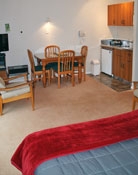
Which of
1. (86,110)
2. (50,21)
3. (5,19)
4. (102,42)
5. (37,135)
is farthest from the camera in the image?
(102,42)

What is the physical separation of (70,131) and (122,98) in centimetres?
287

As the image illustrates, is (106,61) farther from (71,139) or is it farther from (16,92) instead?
(71,139)

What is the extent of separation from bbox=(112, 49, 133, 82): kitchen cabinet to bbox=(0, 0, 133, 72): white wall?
72 centimetres

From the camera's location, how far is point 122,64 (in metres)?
6.04

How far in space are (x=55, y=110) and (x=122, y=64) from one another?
2.52 meters

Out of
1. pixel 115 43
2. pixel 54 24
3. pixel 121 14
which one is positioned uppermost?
pixel 121 14

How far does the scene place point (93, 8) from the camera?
6.70 meters

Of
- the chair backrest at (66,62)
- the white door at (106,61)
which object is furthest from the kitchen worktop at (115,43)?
the chair backrest at (66,62)

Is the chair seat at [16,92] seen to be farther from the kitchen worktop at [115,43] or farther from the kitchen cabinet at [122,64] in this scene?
the kitchen worktop at [115,43]

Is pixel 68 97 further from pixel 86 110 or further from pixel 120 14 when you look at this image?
pixel 120 14

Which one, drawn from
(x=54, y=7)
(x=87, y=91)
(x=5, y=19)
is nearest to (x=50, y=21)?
(x=54, y=7)

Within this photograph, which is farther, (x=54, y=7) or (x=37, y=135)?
(x=54, y=7)

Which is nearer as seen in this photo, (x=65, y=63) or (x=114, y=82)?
(x=65, y=63)

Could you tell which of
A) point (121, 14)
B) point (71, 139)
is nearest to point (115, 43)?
point (121, 14)
